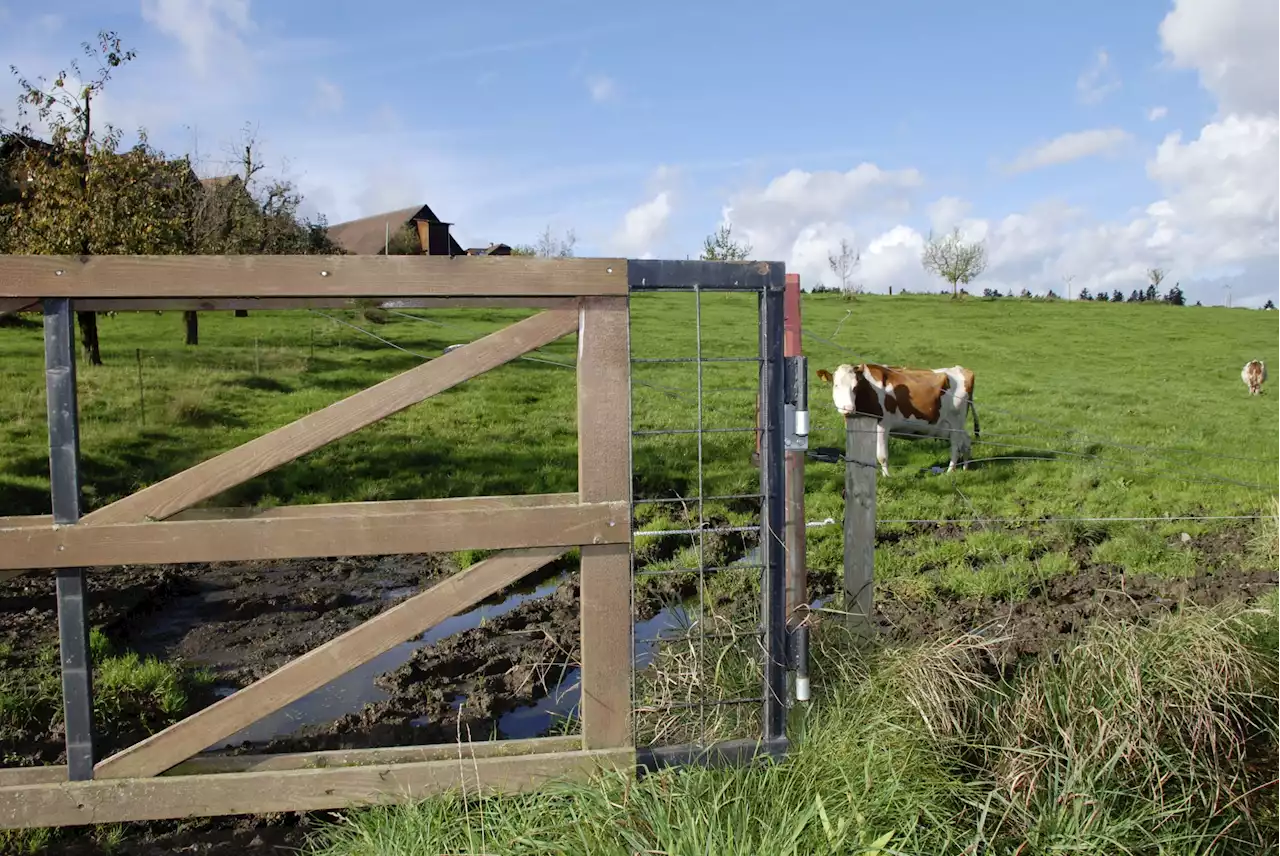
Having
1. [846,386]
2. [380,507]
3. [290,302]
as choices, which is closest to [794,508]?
[380,507]

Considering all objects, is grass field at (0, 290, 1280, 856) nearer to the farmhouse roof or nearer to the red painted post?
the red painted post

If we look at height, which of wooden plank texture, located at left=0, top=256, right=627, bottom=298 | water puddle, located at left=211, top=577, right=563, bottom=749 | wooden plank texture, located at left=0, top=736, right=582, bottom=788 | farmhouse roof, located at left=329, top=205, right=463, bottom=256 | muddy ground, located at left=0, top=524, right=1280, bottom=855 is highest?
farmhouse roof, located at left=329, top=205, right=463, bottom=256

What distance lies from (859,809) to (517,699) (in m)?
2.71

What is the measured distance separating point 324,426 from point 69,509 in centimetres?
88

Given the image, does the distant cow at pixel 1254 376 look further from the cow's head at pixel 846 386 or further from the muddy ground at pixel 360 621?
the muddy ground at pixel 360 621

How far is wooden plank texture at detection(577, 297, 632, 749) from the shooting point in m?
3.50

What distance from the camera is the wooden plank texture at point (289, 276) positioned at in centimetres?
327

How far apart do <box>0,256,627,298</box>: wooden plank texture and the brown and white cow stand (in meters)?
9.14

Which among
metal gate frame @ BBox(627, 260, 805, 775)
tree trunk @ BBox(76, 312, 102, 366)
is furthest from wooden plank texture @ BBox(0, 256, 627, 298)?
tree trunk @ BBox(76, 312, 102, 366)

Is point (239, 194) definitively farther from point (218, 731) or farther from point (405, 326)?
point (218, 731)

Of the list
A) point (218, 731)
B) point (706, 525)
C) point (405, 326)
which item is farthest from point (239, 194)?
point (218, 731)

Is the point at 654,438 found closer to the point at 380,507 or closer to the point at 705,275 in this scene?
the point at 380,507

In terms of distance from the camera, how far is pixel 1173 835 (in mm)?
3541

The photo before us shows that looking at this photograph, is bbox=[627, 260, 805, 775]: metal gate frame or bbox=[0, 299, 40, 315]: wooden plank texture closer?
bbox=[0, 299, 40, 315]: wooden plank texture
